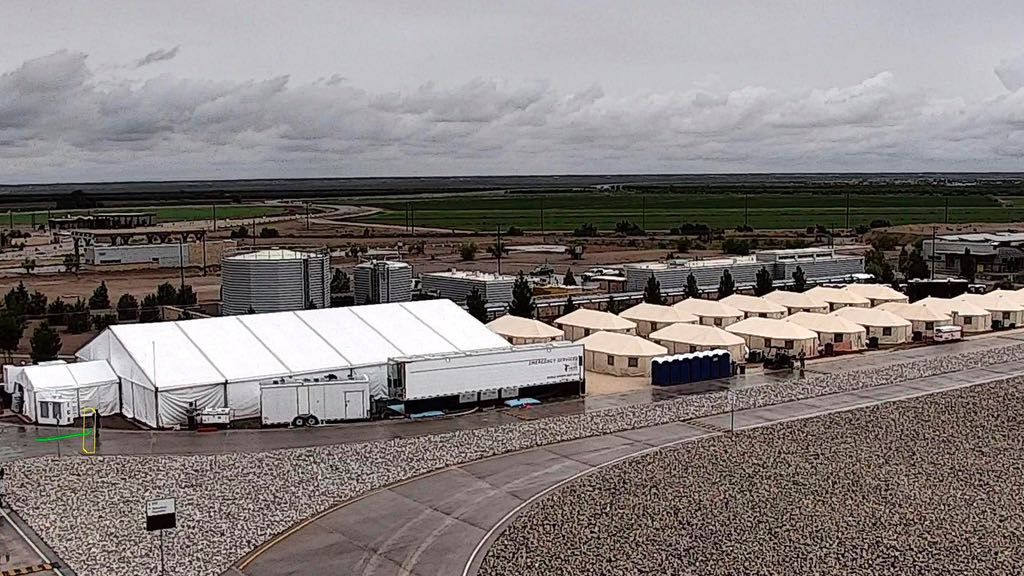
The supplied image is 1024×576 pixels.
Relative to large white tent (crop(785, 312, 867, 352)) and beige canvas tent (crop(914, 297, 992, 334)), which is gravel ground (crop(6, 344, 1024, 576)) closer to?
large white tent (crop(785, 312, 867, 352))

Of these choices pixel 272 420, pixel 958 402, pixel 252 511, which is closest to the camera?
pixel 252 511

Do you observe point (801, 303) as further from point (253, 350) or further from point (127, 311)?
point (127, 311)

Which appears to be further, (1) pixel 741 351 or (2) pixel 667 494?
(1) pixel 741 351

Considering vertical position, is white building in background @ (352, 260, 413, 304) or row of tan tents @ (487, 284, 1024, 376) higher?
white building in background @ (352, 260, 413, 304)

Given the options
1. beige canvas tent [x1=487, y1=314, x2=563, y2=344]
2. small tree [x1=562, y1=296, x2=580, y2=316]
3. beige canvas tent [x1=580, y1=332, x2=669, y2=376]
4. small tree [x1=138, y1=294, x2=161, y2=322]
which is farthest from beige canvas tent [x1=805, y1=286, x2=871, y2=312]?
small tree [x1=138, y1=294, x2=161, y2=322]

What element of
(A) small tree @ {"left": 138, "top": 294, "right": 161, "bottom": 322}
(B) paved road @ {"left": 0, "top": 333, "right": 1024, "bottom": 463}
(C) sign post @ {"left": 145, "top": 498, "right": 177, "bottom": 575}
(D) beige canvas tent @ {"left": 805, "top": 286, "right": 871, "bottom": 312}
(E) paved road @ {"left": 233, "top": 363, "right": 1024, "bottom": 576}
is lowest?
(E) paved road @ {"left": 233, "top": 363, "right": 1024, "bottom": 576}

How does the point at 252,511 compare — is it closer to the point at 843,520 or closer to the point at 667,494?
the point at 667,494

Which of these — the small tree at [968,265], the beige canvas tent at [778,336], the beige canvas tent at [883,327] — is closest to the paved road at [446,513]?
the beige canvas tent at [778,336]

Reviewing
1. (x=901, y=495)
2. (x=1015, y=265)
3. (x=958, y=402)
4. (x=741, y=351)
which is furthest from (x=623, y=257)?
(x=901, y=495)
